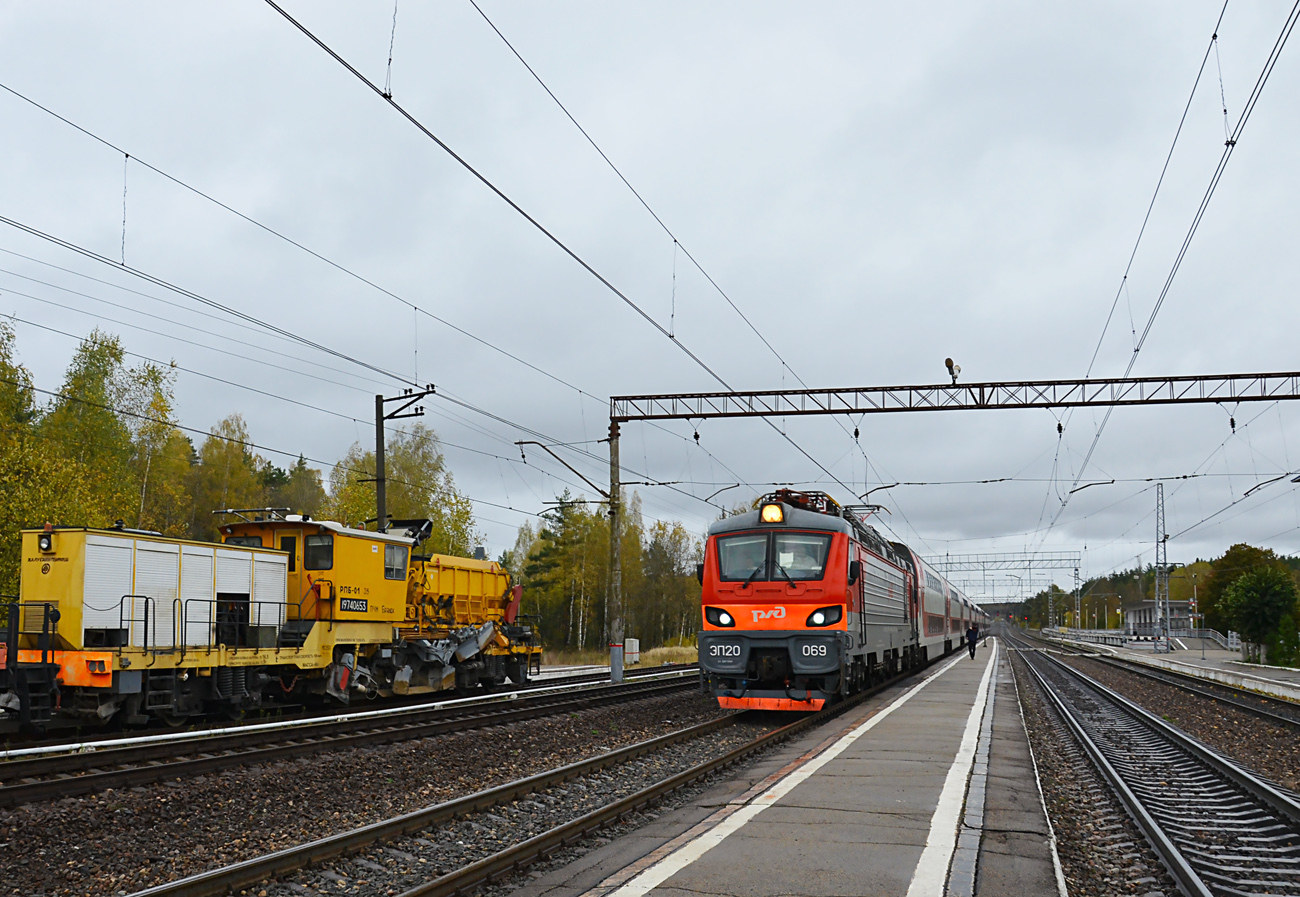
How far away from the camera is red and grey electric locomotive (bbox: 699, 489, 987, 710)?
1528 centimetres

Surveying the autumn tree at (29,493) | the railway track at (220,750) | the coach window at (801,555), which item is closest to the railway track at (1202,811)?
the coach window at (801,555)

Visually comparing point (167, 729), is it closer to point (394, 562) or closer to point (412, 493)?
point (394, 562)

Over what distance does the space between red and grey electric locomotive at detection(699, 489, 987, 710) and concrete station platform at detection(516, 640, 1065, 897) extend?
332 centimetres

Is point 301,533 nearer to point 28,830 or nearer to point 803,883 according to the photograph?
point 28,830

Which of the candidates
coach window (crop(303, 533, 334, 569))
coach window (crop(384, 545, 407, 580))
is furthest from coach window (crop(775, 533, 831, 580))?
coach window (crop(303, 533, 334, 569))

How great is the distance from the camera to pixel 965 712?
1578cm

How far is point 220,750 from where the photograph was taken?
11188mm

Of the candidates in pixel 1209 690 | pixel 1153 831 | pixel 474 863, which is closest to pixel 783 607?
pixel 1153 831

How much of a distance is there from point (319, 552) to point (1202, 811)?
13.7m

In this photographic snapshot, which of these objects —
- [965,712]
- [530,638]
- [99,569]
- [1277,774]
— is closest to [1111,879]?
[1277,774]

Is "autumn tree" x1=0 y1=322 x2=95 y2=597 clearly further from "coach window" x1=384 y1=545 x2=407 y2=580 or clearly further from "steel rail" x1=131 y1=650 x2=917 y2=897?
"steel rail" x1=131 y1=650 x2=917 y2=897

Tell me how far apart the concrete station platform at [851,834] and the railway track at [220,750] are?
483 cm

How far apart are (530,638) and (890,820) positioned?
15918 millimetres

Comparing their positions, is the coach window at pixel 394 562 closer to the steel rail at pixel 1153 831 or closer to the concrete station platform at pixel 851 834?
the concrete station platform at pixel 851 834
